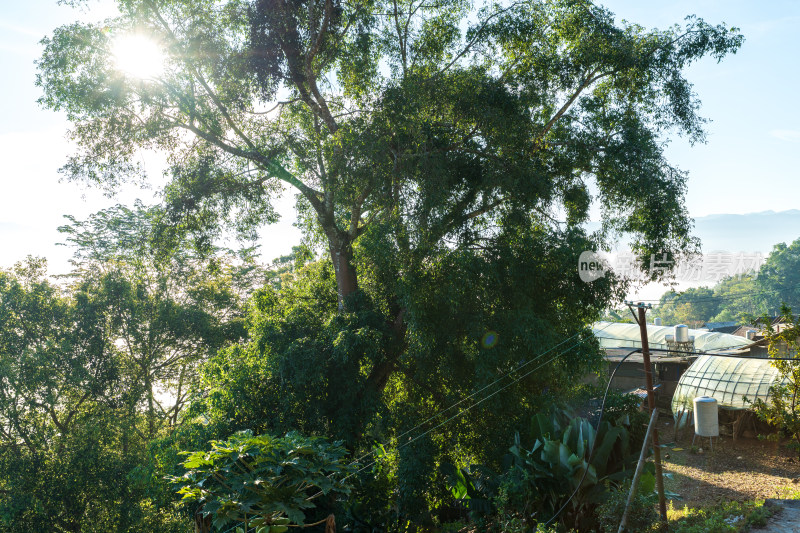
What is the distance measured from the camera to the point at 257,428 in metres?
9.66

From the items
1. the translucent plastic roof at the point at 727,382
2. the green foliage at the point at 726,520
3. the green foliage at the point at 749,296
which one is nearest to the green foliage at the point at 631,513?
the green foliage at the point at 726,520

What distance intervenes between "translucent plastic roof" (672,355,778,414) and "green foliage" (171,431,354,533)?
11.7m

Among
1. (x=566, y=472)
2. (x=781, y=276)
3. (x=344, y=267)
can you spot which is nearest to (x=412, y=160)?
(x=344, y=267)

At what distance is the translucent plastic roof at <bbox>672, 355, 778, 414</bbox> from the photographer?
13.8 m

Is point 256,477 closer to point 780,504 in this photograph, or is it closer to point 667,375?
point 780,504

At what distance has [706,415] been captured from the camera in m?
11.6

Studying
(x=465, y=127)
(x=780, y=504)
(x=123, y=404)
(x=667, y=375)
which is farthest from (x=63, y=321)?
(x=667, y=375)

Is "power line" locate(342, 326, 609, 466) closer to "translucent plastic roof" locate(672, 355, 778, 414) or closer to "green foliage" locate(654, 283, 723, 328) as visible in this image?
"translucent plastic roof" locate(672, 355, 778, 414)

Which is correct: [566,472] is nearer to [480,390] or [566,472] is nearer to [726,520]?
[726,520]

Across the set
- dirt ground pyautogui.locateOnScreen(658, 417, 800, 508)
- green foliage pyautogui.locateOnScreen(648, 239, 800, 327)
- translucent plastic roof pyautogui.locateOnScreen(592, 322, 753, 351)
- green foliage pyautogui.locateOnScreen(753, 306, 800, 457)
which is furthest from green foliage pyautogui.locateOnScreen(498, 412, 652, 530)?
green foliage pyautogui.locateOnScreen(648, 239, 800, 327)

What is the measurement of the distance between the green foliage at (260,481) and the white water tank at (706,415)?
8862 mm

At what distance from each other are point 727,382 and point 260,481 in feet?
43.4

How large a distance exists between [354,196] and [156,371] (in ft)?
32.8

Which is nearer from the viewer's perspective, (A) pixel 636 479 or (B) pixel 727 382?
(A) pixel 636 479
